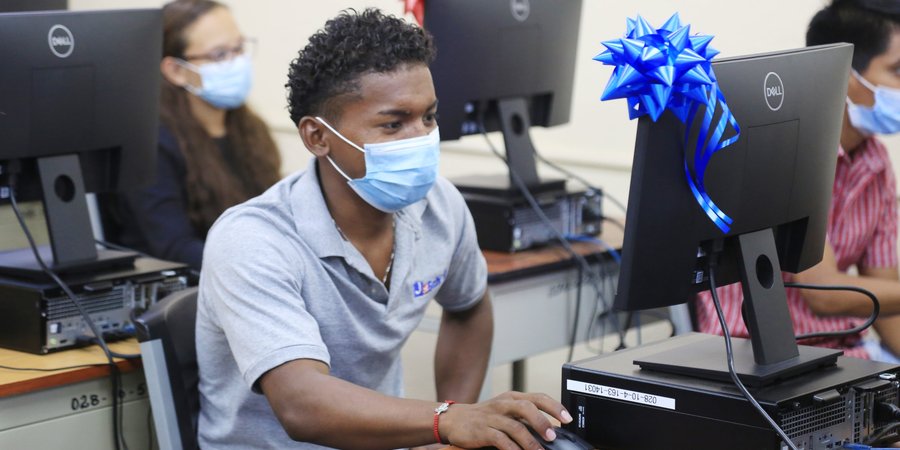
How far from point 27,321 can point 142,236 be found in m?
0.98

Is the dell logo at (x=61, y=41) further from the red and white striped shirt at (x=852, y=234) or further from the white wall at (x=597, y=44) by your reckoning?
the white wall at (x=597, y=44)

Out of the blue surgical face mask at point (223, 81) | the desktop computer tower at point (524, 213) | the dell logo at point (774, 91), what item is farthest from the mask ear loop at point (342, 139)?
the blue surgical face mask at point (223, 81)

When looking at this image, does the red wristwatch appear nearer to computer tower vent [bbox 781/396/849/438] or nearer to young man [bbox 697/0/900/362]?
computer tower vent [bbox 781/396/849/438]

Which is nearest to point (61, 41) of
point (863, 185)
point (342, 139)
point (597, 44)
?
point (342, 139)

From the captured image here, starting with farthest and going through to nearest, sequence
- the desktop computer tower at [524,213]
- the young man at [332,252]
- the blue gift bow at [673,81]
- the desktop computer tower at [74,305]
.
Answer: the desktop computer tower at [524,213]
the desktop computer tower at [74,305]
the young man at [332,252]
the blue gift bow at [673,81]

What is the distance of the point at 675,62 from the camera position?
1.27m

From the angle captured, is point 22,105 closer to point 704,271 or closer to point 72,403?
point 72,403

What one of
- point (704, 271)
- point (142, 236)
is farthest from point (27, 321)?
point (704, 271)

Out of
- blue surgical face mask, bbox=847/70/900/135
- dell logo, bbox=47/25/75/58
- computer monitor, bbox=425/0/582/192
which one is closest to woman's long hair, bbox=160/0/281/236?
computer monitor, bbox=425/0/582/192

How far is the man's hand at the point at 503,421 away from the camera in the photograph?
1315 millimetres

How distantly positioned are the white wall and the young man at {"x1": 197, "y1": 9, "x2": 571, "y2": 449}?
4.37 ft

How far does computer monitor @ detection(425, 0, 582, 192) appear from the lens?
263 cm

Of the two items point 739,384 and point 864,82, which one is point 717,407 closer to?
point 739,384

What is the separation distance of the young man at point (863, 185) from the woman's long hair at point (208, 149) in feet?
4.67
